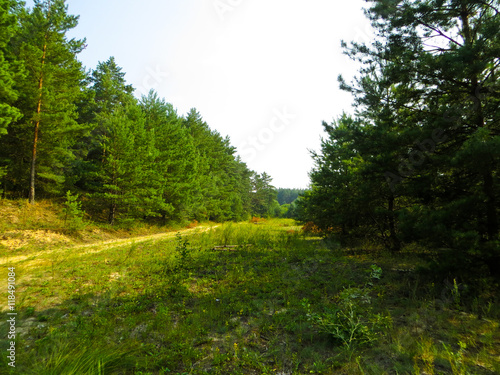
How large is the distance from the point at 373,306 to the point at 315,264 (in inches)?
133

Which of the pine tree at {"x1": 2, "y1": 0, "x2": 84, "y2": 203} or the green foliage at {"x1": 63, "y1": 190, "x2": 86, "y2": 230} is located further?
the pine tree at {"x1": 2, "y1": 0, "x2": 84, "y2": 203}

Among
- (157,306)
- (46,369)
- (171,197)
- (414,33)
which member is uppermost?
(414,33)

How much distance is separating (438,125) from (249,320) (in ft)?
21.2

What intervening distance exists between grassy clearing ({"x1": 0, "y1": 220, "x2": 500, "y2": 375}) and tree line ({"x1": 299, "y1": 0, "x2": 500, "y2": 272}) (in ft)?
4.44

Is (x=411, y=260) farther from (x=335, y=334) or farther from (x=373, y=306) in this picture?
(x=335, y=334)

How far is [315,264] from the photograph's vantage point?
8.21 metres

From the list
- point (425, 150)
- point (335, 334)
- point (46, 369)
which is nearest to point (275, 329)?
point (335, 334)

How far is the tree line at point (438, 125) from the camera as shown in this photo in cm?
481

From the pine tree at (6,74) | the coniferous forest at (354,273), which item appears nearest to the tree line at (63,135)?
the pine tree at (6,74)

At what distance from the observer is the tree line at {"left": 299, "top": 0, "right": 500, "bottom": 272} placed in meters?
4.81

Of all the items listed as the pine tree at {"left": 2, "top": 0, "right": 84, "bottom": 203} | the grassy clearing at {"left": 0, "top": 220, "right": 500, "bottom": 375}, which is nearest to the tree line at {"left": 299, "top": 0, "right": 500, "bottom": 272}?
the grassy clearing at {"left": 0, "top": 220, "right": 500, "bottom": 375}

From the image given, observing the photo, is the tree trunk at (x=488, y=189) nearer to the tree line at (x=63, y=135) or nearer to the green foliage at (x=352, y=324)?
the green foliage at (x=352, y=324)

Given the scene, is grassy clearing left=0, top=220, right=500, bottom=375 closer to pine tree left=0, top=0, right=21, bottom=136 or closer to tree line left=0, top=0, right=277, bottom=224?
pine tree left=0, top=0, right=21, bottom=136

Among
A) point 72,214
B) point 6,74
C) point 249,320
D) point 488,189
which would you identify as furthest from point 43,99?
point 488,189
